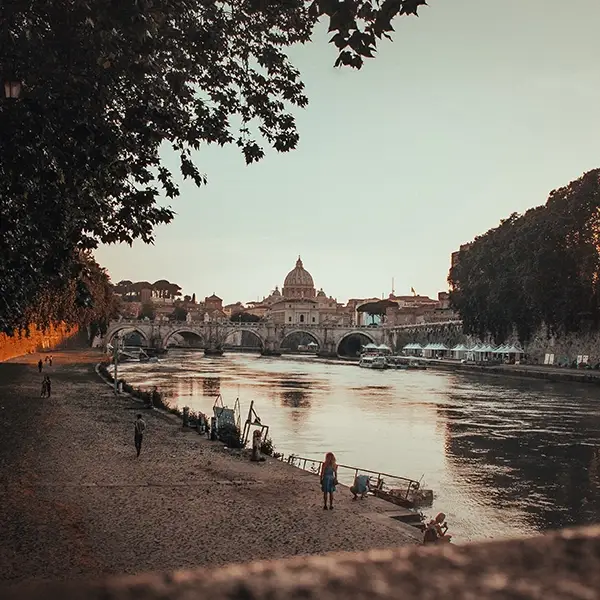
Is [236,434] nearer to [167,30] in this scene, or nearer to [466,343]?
[167,30]

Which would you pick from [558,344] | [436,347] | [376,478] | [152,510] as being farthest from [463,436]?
[436,347]

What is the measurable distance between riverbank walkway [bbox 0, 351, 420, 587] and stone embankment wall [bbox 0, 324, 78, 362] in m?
25.3

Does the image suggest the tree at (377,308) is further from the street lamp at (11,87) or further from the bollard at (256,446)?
the street lamp at (11,87)

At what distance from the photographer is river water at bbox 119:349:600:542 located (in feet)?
50.7

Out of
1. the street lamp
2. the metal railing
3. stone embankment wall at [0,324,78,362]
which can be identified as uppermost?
the street lamp

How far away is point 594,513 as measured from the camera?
1482cm

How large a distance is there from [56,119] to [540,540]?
28.7 feet

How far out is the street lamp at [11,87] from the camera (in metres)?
7.86

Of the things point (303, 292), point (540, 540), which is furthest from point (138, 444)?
point (303, 292)

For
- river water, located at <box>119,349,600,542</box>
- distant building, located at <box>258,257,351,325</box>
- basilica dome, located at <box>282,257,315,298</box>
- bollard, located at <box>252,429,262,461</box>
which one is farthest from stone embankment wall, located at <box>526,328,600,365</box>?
basilica dome, located at <box>282,257,315,298</box>

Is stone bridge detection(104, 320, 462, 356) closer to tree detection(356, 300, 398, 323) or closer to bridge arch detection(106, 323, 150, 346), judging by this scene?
bridge arch detection(106, 323, 150, 346)

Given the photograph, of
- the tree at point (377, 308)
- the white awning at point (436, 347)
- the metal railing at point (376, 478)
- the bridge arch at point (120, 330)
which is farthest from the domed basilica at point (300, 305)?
the metal railing at point (376, 478)

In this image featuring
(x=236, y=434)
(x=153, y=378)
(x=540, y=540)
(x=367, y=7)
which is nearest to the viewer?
(x=540, y=540)

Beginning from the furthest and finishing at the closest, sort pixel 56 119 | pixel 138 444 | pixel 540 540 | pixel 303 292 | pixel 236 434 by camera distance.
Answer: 1. pixel 303 292
2. pixel 236 434
3. pixel 138 444
4. pixel 56 119
5. pixel 540 540
